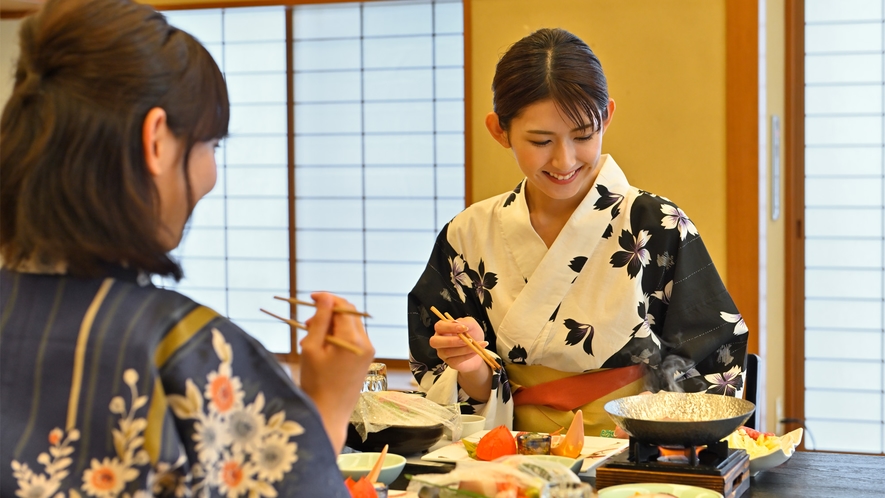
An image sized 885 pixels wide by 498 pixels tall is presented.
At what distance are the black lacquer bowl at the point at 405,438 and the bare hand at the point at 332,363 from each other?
60 centimetres

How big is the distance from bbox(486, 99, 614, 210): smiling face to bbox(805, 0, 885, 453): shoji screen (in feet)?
10.9

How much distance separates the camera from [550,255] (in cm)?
224

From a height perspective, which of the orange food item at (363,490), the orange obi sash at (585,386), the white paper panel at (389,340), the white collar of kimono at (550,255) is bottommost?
the white paper panel at (389,340)

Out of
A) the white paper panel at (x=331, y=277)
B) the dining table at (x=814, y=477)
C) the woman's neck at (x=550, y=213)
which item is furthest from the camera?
the white paper panel at (x=331, y=277)

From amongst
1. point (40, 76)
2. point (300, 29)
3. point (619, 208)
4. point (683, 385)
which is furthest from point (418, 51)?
point (40, 76)

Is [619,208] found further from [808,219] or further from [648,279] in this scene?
[808,219]

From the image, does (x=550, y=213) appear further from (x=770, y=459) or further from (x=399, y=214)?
(x=399, y=214)

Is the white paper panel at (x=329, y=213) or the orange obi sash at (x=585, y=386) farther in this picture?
the white paper panel at (x=329, y=213)

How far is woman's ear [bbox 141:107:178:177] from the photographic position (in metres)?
0.94

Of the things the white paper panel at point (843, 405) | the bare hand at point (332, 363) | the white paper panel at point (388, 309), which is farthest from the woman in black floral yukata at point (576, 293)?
the white paper panel at point (843, 405)

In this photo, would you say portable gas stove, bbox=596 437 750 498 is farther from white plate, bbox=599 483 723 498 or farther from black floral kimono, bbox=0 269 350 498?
black floral kimono, bbox=0 269 350 498

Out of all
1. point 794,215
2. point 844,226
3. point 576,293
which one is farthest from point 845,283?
point 576,293

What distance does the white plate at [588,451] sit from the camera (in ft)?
5.41

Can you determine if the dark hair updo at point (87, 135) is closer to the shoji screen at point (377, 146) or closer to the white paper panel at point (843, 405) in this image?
the shoji screen at point (377, 146)
